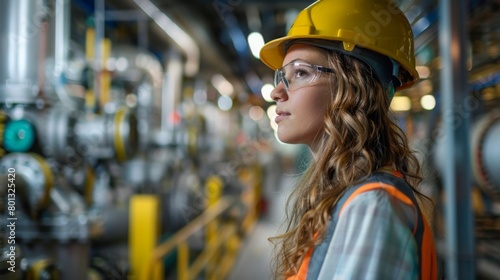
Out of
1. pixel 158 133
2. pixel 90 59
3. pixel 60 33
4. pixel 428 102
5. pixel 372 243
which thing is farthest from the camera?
pixel 158 133

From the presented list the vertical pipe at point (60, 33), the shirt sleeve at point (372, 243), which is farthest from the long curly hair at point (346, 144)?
the vertical pipe at point (60, 33)

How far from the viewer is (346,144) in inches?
40.8

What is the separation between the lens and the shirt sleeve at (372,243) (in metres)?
0.79

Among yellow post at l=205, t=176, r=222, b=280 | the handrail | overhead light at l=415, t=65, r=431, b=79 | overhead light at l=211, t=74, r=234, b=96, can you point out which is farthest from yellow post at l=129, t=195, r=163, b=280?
overhead light at l=211, t=74, r=234, b=96

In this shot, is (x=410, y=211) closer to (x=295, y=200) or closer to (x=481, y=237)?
(x=295, y=200)

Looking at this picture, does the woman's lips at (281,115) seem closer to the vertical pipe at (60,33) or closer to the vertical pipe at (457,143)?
the vertical pipe at (60,33)

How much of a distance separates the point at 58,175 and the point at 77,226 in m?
0.26

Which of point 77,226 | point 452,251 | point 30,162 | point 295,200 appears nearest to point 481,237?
point 452,251

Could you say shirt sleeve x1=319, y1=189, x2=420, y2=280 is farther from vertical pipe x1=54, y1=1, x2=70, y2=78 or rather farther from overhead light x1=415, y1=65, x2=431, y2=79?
overhead light x1=415, y1=65, x2=431, y2=79

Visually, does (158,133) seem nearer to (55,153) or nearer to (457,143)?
(55,153)

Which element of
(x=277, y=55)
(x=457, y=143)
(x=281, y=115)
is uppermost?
(x=277, y=55)

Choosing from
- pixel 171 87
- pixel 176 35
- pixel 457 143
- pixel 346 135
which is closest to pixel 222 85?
pixel 171 87

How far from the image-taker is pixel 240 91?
9320 mm

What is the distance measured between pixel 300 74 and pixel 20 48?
3.59ft
